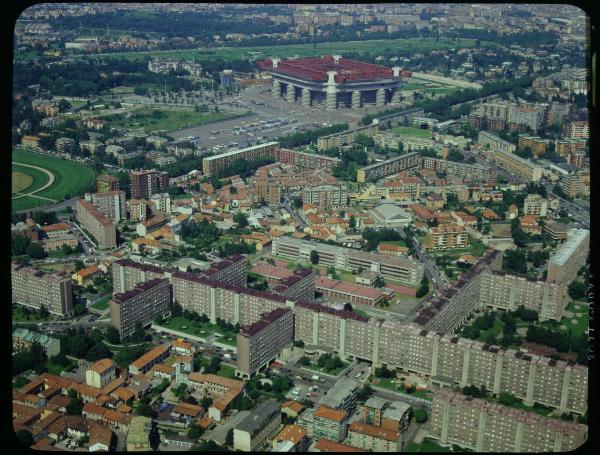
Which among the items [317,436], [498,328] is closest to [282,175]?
[498,328]

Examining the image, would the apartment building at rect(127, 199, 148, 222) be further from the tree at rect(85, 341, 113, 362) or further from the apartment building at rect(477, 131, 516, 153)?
the apartment building at rect(477, 131, 516, 153)

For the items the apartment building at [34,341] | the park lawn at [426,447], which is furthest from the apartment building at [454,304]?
the apartment building at [34,341]

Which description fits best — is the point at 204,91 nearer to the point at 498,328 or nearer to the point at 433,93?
the point at 433,93

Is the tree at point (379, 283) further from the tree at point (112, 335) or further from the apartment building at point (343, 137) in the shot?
the apartment building at point (343, 137)

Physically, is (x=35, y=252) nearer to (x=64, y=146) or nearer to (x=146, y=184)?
(x=146, y=184)

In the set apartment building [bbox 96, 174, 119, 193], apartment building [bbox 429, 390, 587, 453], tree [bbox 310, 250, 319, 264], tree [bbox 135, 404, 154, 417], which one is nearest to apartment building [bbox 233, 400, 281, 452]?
tree [bbox 135, 404, 154, 417]

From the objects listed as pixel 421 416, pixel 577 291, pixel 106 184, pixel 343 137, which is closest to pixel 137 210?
pixel 106 184
